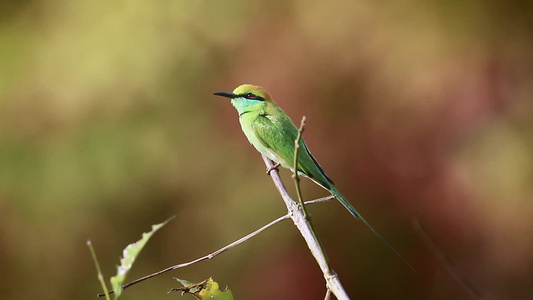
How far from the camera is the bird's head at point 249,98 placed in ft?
5.85

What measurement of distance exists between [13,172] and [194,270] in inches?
42.4

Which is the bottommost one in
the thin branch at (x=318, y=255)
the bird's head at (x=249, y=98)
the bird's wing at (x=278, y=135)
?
the thin branch at (x=318, y=255)

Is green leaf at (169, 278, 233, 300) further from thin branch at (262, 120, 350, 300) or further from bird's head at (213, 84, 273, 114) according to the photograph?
bird's head at (213, 84, 273, 114)

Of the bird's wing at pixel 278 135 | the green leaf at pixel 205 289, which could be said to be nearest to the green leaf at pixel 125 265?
the green leaf at pixel 205 289

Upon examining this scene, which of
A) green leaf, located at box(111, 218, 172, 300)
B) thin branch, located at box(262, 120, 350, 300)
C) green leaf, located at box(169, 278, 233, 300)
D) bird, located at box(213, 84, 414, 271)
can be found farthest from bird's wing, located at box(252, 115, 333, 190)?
green leaf, located at box(111, 218, 172, 300)

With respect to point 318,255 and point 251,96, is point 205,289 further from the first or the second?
point 251,96

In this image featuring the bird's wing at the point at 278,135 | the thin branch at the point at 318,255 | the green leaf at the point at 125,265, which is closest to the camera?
the green leaf at the point at 125,265

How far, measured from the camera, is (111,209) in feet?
10.3

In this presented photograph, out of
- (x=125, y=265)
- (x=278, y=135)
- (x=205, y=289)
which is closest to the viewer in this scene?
(x=125, y=265)

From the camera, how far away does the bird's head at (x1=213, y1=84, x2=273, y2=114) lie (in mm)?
1782

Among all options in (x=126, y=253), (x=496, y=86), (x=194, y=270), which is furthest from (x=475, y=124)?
(x=126, y=253)

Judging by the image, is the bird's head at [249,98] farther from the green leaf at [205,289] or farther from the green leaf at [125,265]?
the green leaf at [125,265]

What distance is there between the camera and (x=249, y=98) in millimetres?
1809

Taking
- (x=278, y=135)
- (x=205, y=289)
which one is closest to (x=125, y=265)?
(x=205, y=289)
